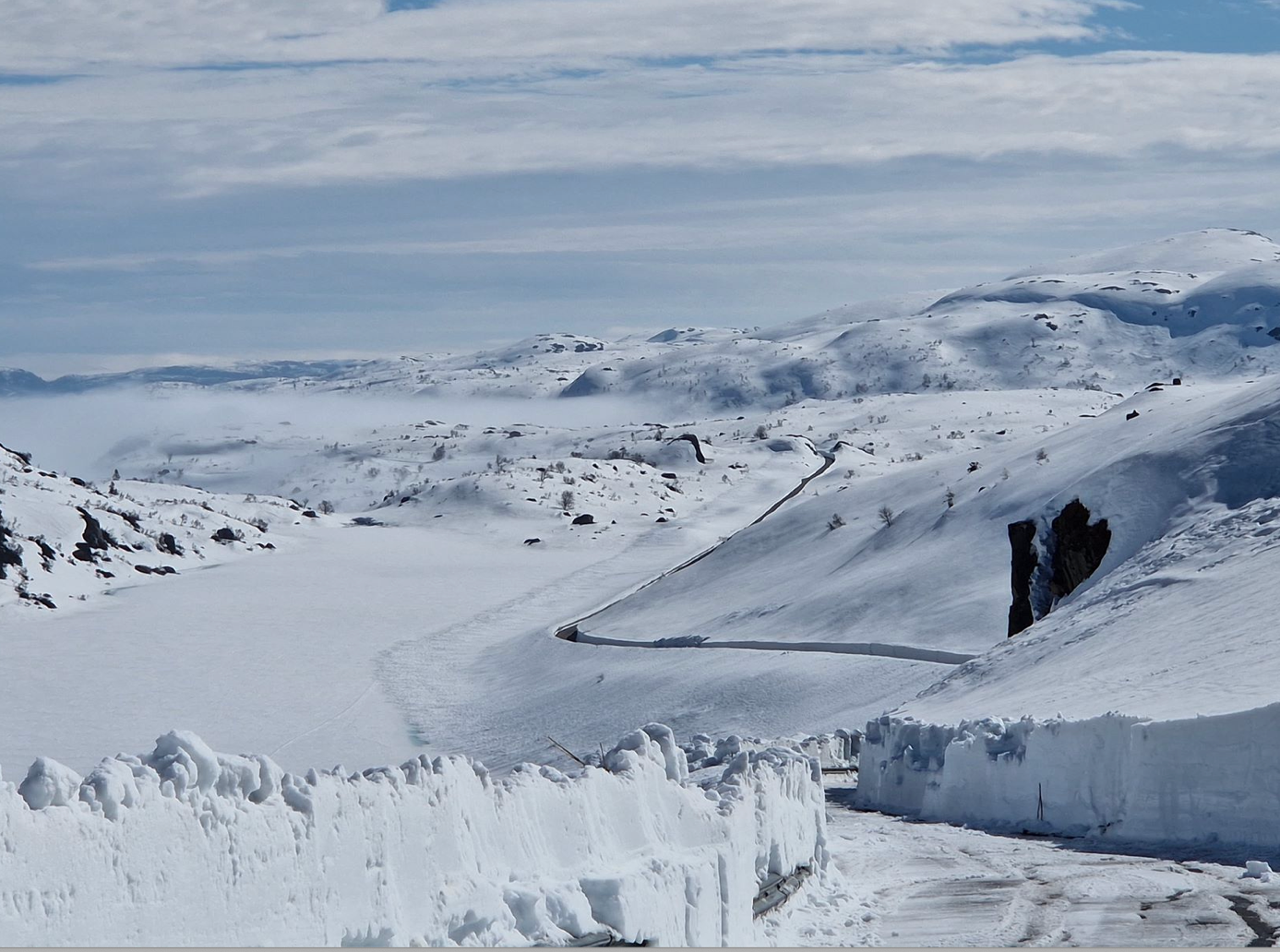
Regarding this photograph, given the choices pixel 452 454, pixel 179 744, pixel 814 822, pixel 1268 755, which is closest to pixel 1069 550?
pixel 1268 755

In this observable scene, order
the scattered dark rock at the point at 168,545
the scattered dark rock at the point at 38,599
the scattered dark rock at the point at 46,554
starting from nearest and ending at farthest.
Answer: the scattered dark rock at the point at 38,599
the scattered dark rock at the point at 46,554
the scattered dark rock at the point at 168,545

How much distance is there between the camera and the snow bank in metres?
6.61

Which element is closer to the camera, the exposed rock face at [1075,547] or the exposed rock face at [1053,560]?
the exposed rock face at [1053,560]

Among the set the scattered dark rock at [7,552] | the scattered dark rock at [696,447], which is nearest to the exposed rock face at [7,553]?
the scattered dark rock at [7,552]

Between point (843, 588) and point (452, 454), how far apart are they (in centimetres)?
12758

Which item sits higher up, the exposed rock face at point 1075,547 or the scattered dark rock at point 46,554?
the exposed rock face at point 1075,547

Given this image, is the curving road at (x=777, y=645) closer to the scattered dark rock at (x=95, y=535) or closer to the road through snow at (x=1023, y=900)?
the road through snow at (x=1023, y=900)

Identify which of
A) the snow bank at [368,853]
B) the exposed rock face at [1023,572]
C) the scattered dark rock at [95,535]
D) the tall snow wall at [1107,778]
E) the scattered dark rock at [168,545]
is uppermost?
the snow bank at [368,853]

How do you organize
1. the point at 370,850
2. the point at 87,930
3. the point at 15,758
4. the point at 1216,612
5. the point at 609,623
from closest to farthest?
the point at 87,930 → the point at 370,850 → the point at 1216,612 → the point at 15,758 → the point at 609,623

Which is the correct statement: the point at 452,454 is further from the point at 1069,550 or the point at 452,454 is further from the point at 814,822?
Result: the point at 814,822

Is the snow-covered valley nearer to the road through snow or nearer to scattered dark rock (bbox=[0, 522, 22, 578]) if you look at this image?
the road through snow

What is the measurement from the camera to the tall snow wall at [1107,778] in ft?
49.3

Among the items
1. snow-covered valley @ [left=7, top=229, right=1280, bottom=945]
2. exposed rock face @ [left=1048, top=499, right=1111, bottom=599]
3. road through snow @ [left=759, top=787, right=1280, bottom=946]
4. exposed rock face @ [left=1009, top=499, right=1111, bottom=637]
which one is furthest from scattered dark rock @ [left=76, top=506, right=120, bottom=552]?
road through snow @ [left=759, top=787, right=1280, bottom=946]

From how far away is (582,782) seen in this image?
31.7 feet
